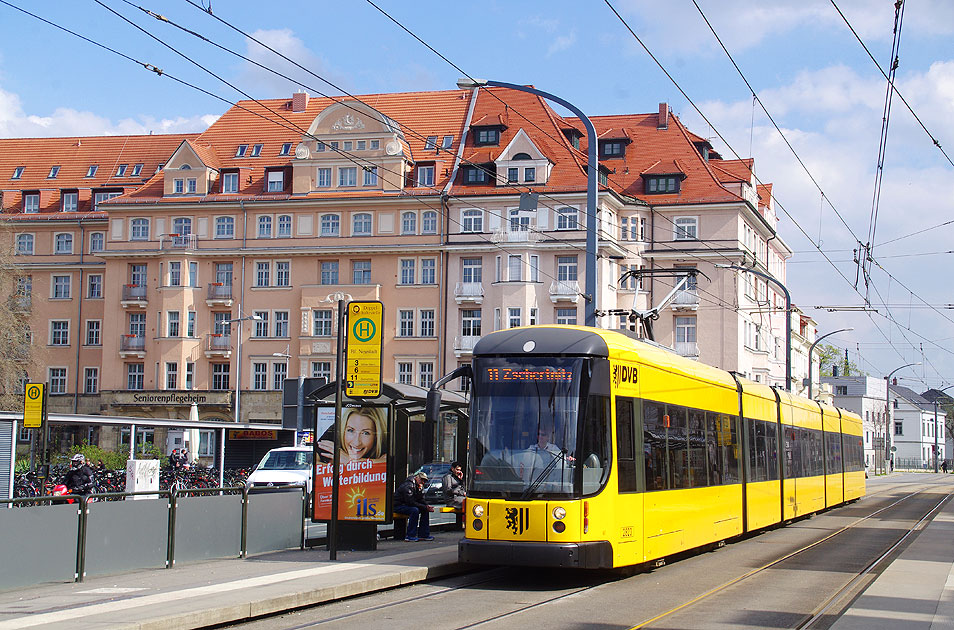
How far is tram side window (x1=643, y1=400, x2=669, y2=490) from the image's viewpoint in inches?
644

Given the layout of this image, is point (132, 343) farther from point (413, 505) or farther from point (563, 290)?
point (413, 505)

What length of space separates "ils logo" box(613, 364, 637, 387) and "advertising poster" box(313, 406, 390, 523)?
4424 millimetres

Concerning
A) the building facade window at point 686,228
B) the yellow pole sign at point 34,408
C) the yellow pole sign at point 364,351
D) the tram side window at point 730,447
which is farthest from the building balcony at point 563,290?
the yellow pole sign at point 364,351

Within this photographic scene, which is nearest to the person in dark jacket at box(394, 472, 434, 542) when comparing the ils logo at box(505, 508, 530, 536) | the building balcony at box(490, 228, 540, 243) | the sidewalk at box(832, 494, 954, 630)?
the ils logo at box(505, 508, 530, 536)

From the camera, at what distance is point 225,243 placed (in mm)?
65625

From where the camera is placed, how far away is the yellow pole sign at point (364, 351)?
1728cm

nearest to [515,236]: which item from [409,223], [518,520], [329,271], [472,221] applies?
[472,221]

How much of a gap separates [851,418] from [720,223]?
27189mm

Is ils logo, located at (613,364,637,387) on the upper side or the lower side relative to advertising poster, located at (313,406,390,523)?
upper

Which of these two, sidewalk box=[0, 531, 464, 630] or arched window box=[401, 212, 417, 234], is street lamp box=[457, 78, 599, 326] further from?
arched window box=[401, 212, 417, 234]

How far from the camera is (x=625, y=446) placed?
1561 centimetres

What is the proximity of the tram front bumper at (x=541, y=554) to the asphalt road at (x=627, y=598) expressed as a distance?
0.36 meters

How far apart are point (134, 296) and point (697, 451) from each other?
174 feet

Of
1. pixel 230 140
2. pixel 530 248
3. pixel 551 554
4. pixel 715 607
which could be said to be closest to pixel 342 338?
pixel 551 554
